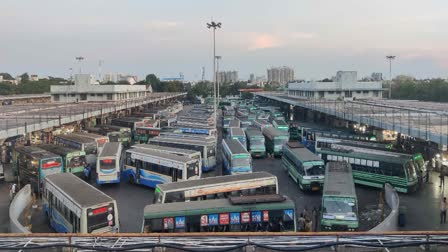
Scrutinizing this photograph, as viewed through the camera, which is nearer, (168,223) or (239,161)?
(168,223)

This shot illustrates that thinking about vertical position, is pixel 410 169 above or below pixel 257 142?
below

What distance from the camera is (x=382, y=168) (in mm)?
17453

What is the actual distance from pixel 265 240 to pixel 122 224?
7761mm

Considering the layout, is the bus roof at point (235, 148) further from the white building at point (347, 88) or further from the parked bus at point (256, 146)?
the white building at point (347, 88)

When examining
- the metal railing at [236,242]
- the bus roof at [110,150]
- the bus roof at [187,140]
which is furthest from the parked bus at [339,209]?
the bus roof at [110,150]

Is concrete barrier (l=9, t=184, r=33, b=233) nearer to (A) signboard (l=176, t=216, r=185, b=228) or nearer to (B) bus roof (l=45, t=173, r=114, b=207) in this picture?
(B) bus roof (l=45, t=173, r=114, b=207)

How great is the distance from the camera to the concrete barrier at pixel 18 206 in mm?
12031

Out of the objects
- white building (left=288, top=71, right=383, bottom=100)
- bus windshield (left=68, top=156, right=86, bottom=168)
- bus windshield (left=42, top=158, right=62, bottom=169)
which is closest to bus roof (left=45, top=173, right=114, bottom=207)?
bus windshield (left=42, top=158, right=62, bottom=169)

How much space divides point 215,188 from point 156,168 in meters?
5.44

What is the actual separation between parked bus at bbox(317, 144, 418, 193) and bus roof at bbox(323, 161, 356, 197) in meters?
2.29

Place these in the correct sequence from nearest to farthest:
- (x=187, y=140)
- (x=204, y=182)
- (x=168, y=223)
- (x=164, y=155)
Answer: (x=168, y=223) → (x=204, y=182) → (x=164, y=155) → (x=187, y=140)

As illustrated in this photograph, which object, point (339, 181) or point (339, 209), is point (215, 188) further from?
point (339, 181)

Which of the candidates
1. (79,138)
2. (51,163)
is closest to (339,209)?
(51,163)

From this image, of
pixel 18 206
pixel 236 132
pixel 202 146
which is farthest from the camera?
pixel 236 132
